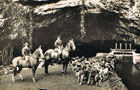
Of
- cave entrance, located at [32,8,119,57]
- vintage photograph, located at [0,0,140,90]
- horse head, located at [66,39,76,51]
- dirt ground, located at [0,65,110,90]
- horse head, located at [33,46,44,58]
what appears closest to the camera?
dirt ground, located at [0,65,110,90]

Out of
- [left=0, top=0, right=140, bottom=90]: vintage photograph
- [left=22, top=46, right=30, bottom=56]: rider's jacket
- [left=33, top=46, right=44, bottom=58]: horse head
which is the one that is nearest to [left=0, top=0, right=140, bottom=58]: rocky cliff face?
[left=0, top=0, right=140, bottom=90]: vintage photograph

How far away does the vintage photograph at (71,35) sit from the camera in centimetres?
1034

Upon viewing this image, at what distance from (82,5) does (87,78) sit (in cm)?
444

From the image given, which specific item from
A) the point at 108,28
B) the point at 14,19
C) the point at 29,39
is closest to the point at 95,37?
the point at 108,28

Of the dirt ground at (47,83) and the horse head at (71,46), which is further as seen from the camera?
the horse head at (71,46)

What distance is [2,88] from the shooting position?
27.5 ft

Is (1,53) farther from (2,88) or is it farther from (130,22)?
(130,22)

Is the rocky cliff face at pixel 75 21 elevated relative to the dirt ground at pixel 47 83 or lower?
elevated

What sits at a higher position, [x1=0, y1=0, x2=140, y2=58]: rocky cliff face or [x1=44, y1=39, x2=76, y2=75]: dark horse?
[x1=0, y1=0, x2=140, y2=58]: rocky cliff face

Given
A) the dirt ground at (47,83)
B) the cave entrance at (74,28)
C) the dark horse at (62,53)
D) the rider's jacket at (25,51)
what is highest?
the cave entrance at (74,28)

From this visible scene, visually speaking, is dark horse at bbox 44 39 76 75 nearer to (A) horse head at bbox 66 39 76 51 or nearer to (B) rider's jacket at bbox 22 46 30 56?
(A) horse head at bbox 66 39 76 51

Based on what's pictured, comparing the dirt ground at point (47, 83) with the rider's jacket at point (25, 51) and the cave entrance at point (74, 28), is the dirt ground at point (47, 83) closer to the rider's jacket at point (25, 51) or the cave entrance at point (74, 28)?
the rider's jacket at point (25, 51)

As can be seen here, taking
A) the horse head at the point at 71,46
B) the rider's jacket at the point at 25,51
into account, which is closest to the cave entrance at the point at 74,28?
the horse head at the point at 71,46

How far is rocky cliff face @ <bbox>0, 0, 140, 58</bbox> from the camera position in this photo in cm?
1168
